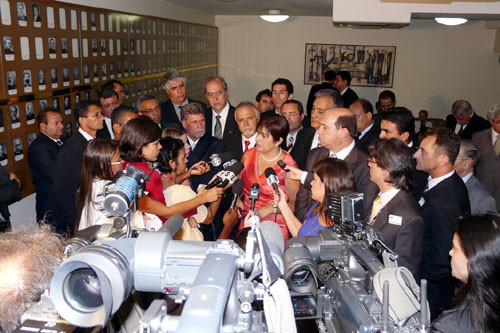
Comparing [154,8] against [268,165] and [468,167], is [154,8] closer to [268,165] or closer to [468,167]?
[268,165]

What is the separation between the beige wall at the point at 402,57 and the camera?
979 cm

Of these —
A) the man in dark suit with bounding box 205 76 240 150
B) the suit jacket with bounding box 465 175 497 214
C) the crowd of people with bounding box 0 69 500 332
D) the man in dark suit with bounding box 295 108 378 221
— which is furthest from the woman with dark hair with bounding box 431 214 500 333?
the man in dark suit with bounding box 205 76 240 150

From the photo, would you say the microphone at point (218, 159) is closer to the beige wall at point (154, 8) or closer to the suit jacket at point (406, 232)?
the suit jacket at point (406, 232)

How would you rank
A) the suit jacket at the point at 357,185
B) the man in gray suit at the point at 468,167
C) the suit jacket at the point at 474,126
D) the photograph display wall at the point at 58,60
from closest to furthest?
the suit jacket at the point at 357,185 < the photograph display wall at the point at 58,60 < the man in gray suit at the point at 468,167 < the suit jacket at the point at 474,126

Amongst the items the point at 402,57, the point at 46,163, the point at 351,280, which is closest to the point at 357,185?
the point at 351,280

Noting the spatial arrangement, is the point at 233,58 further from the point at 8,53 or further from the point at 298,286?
the point at 298,286

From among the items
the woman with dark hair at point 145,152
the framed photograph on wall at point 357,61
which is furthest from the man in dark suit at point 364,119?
the framed photograph on wall at point 357,61

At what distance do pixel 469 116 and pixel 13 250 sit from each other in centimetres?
716

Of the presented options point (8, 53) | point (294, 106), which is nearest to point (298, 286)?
point (8, 53)

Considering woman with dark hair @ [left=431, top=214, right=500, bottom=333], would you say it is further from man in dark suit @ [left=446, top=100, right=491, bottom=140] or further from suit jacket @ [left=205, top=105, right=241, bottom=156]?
man in dark suit @ [left=446, top=100, right=491, bottom=140]

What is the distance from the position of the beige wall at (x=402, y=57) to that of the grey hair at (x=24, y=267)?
30.6 ft

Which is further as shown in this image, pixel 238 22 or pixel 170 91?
pixel 238 22

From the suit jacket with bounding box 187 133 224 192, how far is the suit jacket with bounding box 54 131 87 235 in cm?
118

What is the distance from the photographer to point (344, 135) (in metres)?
3.56
